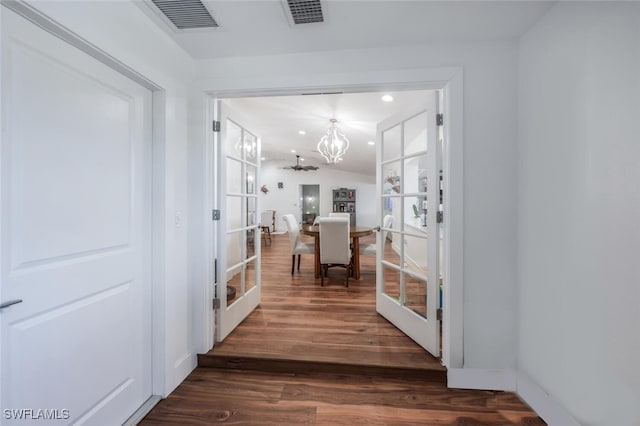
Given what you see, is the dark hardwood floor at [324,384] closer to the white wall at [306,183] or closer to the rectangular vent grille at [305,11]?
the rectangular vent grille at [305,11]

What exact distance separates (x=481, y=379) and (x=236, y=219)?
2.13 meters

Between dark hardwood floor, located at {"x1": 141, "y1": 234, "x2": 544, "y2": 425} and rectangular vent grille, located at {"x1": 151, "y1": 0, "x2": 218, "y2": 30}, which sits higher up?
rectangular vent grille, located at {"x1": 151, "y1": 0, "x2": 218, "y2": 30}

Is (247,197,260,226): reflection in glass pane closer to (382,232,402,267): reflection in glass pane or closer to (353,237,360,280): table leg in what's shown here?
(382,232,402,267): reflection in glass pane

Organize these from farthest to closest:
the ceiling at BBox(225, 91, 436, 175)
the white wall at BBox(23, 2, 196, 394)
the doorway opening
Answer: the doorway opening
the ceiling at BBox(225, 91, 436, 175)
the white wall at BBox(23, 2, 196, 394)

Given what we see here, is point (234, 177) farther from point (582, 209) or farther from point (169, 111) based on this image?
point (582, 209)

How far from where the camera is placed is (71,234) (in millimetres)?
1152

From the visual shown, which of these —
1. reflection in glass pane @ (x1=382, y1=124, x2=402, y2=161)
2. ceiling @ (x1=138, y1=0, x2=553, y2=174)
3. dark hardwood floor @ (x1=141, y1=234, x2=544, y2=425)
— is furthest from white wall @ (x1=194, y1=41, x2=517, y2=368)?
reflection in glass pane @ (x1=382, y1=124, x2=402, y2=161)

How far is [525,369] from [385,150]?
1.90 m

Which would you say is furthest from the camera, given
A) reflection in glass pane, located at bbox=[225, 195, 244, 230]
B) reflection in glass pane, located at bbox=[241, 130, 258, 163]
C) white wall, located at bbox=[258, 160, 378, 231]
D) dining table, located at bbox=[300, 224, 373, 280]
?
white wall, located at bbox=[258, 160, 378, 231]

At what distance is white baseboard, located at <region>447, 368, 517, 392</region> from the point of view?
165 cm

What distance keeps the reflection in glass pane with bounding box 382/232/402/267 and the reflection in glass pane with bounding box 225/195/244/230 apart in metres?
1.38

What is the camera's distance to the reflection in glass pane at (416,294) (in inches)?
79.1

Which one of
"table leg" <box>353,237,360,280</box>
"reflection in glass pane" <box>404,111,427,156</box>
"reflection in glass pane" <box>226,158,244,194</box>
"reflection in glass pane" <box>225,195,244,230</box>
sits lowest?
"table leg" <box>353,237,360,280</box>

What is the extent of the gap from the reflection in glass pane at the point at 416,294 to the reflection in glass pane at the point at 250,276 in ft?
4.76
